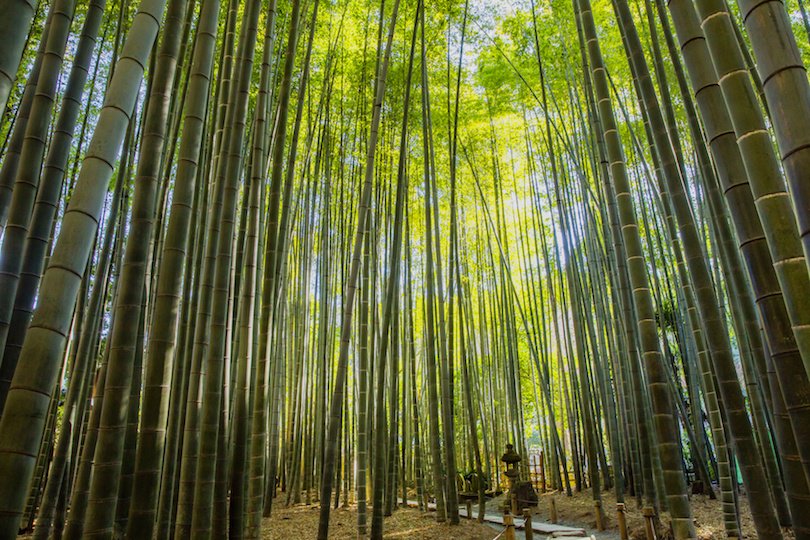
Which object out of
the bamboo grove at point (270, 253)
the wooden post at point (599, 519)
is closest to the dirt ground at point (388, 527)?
the bamboo grove at point (270, 253)

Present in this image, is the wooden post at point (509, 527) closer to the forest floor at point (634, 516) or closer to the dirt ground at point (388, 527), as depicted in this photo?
the dirt ground at point (388, 527)

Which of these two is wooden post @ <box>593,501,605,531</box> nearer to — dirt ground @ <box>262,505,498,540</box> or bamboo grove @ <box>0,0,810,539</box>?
bamboo grove @ <box>0,0,810,539</box>

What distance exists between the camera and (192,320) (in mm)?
3152

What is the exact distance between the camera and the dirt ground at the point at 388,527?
173 inches

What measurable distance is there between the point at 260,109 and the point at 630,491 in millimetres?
6095

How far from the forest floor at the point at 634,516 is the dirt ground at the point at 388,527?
111 centimetres

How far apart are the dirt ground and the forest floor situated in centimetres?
111

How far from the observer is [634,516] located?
488cm

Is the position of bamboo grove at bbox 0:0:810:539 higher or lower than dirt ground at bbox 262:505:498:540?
higher

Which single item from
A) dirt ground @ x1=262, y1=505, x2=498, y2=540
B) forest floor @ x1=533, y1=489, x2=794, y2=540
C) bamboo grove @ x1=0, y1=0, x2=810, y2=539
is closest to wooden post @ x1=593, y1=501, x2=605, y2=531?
forest floor @ x1=533, y1=489, x2=794, y2=540

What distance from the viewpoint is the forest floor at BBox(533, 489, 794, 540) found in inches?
160

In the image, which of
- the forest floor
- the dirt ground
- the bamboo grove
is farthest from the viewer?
the dirt ground

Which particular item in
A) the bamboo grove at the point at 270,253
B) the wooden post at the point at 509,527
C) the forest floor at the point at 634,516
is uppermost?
the bamboo grove at the point at 270,253

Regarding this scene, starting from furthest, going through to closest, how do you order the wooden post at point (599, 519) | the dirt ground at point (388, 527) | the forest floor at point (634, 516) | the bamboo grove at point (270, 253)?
the wooden post at point (599, 519)
the dirt ground at point (388, 527)
the forest floor at point (634, 516)
the bamboo grove at point (270, 253)
